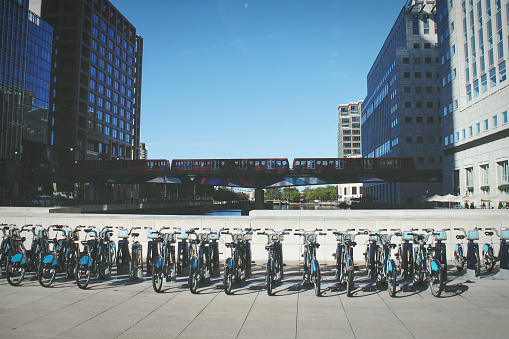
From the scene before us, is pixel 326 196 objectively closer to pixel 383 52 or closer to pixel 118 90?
pixel 383 52

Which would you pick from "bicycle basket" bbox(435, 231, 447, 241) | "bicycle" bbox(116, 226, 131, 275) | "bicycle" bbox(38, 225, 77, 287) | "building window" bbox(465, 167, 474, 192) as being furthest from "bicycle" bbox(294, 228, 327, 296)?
"building window" bbox(465, 167, 474, 192)

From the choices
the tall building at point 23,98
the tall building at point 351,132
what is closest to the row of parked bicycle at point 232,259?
the tall building at point 23,98

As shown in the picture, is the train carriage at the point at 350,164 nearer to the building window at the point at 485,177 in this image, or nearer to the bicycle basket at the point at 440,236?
the building window at the point at 485,177

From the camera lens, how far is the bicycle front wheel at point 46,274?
326 inches

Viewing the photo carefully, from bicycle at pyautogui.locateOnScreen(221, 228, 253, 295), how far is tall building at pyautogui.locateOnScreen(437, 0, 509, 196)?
39593 millimetres

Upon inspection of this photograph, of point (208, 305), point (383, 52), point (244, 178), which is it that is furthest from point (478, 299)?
point (383, 52)

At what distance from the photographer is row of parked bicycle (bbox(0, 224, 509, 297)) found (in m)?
7.72

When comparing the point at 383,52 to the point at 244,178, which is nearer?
the point at 244,178

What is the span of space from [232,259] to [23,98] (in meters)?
69.3

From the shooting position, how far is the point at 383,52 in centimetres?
9106

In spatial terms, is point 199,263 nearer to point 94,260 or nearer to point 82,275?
point 82,275

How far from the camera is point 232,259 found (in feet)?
25.9

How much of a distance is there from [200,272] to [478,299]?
5468 mm

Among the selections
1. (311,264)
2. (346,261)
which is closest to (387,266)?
(346,261)
